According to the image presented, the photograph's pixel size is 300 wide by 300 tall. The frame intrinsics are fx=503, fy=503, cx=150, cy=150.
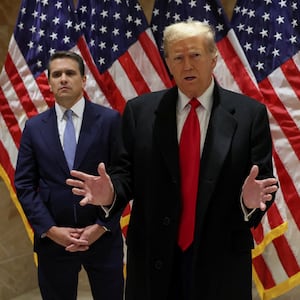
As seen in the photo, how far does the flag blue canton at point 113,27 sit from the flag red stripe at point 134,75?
0.06 m

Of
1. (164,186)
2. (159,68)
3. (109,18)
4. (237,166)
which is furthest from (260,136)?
(109,18)

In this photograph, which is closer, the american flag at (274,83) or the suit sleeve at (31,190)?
the suit sleeve at (31,190)

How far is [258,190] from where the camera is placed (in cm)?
140

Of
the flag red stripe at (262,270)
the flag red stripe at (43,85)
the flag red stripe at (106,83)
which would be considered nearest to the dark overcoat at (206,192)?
the flag red stripe at (262,270)

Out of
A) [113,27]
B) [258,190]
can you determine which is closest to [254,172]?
[258,190]

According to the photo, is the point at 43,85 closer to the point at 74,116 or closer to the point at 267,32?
the point at 74,116

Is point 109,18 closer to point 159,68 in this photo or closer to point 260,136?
point 159,68

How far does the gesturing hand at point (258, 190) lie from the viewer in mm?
1400

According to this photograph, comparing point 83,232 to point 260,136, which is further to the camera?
point 83,232

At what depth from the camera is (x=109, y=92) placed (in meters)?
2.94

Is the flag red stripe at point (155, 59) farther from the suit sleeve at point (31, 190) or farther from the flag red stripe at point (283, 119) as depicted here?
the suit sleeve at point (31, 190)

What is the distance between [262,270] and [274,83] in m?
1.03

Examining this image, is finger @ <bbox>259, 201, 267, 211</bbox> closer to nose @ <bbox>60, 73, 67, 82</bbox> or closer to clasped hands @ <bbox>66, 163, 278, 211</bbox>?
clasped hands @ <bbox>66, 163, 278, 211</bbox>

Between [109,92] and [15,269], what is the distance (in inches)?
60.6
